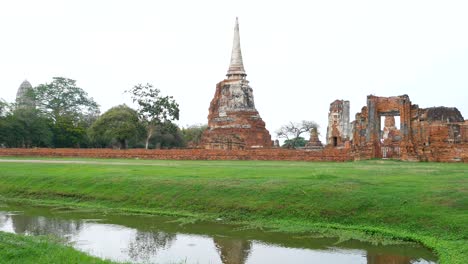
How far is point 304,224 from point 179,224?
3.57 m

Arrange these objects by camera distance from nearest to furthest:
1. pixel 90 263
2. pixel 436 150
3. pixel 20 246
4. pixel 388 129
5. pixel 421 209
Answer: pixel 90 263 < pixel 20 246 < pixel 421 209 < pixel 436 150 < pixel 388 129

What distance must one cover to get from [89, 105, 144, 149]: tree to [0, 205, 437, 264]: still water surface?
36.9m

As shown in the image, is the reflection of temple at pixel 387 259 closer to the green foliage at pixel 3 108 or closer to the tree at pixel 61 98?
the green foliage at pixel 3 108

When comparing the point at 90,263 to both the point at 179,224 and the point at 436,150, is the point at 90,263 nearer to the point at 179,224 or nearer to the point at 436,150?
the point at 179,224

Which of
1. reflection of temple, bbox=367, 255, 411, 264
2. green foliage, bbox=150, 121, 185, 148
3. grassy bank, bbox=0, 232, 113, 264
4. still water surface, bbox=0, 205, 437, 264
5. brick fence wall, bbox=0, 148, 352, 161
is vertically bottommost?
reflection of temple, bbox=367, 255, 411, 264

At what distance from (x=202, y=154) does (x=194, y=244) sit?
2572 centimetres

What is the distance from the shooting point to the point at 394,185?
15.8 metres

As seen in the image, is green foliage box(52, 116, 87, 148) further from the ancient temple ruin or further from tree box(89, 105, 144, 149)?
the ancient temple ruin

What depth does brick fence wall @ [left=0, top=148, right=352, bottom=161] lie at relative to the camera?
3266 centimetres

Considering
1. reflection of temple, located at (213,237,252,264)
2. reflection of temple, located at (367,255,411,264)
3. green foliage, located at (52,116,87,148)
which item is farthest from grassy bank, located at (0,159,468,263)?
green foliage, located at (52,116,87,148)

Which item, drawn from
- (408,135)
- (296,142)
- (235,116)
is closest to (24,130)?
(235,116)

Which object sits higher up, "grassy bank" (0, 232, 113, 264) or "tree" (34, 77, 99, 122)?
"tree" (34, 77, 99, 122)

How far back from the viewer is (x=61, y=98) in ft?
248

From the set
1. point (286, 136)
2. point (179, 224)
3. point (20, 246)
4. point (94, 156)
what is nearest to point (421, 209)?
point (179, 224)
